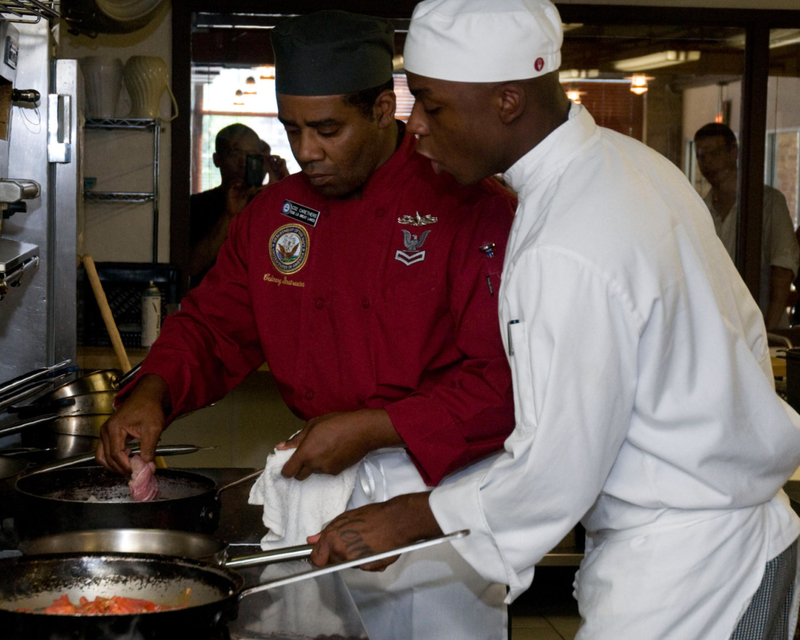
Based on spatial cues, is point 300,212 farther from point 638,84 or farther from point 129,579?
point 638,84

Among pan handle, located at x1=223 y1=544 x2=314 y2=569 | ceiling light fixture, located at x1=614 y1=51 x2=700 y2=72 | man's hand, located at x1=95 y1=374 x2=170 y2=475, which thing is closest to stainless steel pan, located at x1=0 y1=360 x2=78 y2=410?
man's hand, located at x1=95 y1=374 x2=170 y2=475

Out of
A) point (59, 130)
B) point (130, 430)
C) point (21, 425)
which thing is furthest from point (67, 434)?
point (59, 130)

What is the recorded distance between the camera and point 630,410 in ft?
3.48

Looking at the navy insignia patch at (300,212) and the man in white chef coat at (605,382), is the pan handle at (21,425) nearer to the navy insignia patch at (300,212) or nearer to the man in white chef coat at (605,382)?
the navy insignia patch at (300,212)

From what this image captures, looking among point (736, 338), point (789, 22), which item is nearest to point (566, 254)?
point (736, 338)

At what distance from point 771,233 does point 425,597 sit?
343 cm

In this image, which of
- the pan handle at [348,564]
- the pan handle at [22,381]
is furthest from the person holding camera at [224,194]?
the pan handle at [348,564]

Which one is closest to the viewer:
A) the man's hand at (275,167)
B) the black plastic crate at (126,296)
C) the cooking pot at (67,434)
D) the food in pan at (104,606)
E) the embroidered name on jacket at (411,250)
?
the food in pan at (104,606)

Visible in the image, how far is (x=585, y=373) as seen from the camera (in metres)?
1.02

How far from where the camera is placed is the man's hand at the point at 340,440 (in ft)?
4.45

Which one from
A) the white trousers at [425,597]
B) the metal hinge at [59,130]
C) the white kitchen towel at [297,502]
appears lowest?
the white trousers at [425,597]

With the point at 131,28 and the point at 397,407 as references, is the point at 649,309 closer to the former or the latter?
the point at 397,407

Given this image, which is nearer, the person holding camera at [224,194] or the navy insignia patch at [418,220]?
the navy insignia patch at [418,220]

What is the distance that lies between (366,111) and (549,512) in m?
0.75
